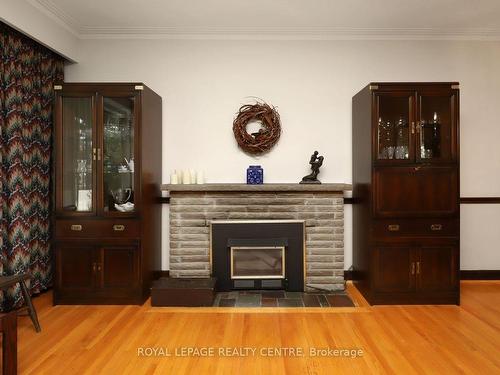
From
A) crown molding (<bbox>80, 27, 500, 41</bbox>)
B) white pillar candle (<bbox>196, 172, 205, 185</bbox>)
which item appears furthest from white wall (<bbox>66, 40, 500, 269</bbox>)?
white pillar candle (<bbox>196, 172, 205, 185</bbox>)

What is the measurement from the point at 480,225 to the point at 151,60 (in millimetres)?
3912

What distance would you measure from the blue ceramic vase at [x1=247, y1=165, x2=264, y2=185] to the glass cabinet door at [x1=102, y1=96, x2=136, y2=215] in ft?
3.65

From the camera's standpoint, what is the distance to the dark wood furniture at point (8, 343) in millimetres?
1771

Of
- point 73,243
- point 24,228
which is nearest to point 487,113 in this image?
point 73,243

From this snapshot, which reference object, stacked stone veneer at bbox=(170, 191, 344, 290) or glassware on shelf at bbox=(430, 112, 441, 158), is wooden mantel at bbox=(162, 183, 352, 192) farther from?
glassware on shelf at bbox=(430, 112, 441, 158)

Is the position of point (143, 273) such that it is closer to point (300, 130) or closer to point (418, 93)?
point (300, 130)

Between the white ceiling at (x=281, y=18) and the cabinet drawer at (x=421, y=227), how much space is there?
1928 mm

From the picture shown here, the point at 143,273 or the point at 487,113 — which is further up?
the point at 487,113

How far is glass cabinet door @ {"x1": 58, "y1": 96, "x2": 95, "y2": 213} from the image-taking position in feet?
10.6

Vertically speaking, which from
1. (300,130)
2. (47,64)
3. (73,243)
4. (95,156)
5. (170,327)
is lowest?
(170,327)

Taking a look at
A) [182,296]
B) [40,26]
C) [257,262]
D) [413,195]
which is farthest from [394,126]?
[40,26]

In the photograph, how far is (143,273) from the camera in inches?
128

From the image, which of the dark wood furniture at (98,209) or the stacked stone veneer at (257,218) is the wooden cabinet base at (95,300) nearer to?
the dark wood furniture at (98,209)

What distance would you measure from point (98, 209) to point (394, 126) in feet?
9.04
